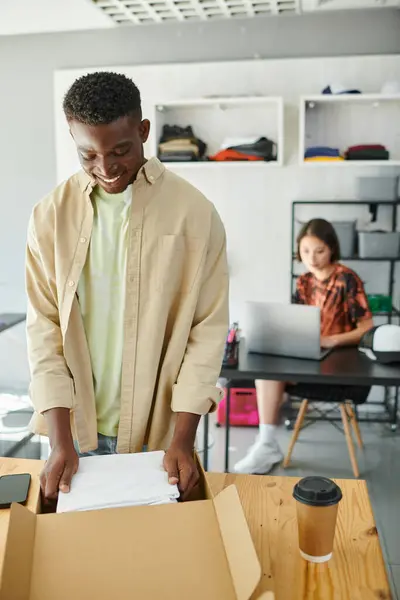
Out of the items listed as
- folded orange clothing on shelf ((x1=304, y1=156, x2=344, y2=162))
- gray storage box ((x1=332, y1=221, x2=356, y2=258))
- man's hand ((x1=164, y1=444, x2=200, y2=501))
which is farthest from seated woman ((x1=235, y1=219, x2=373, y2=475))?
man's hand ((x1=164, y1=444, x2=200, y2=501))

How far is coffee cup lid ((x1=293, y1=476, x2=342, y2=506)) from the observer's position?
99cm

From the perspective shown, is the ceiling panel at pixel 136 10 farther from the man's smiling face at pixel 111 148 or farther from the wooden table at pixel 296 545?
the wooden table at pixel 296 545

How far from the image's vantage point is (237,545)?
0.86m

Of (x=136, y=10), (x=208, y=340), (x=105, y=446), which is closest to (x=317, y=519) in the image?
(x=208, y=340)

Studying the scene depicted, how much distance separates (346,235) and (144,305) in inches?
111

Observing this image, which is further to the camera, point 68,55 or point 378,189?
point 68,55

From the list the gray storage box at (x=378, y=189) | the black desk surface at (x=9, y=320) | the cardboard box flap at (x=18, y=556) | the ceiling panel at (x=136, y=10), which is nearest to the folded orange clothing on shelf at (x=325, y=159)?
the gray storage box at (x=378, y=189)

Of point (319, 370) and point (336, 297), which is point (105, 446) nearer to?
point (319, 370)

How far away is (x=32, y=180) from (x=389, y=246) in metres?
2.45

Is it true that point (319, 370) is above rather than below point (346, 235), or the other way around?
below

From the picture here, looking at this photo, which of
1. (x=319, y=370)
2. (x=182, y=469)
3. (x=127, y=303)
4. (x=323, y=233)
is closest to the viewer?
(x=182, y=469)

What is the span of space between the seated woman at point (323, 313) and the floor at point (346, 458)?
0.13 m

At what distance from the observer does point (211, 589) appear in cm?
82

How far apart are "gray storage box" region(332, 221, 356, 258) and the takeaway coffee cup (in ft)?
9.72
